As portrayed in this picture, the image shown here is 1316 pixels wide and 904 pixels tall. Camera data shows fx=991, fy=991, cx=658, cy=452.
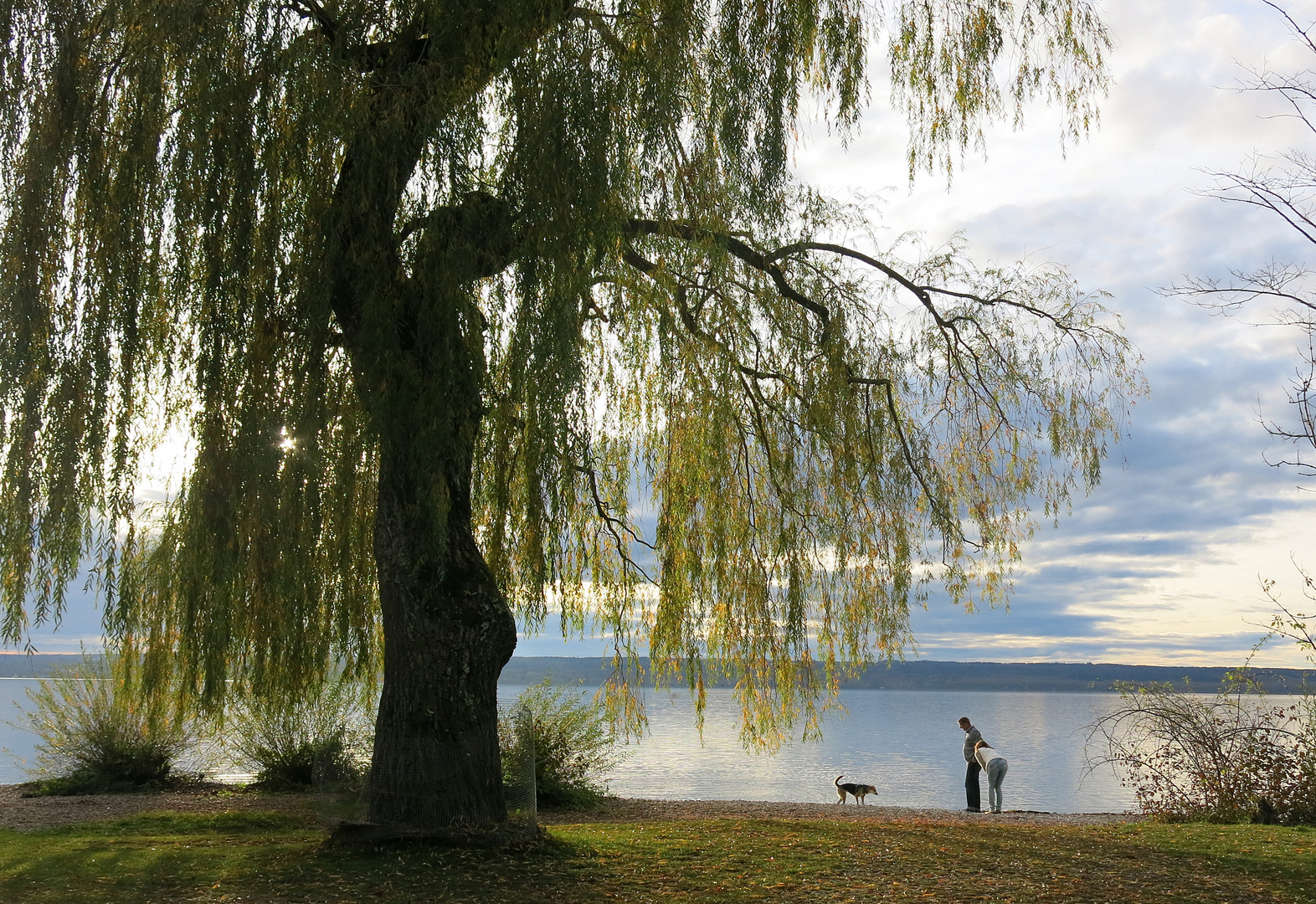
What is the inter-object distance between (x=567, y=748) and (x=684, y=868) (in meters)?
6.67

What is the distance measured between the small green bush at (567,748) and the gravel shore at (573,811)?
0.38m

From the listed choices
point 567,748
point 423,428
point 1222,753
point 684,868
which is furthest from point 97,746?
point 1222,753

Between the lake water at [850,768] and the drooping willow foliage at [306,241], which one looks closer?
the drooping willow foliage at [306,241]

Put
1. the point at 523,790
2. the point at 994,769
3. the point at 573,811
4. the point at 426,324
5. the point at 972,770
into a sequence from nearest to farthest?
the point at 426,324 → the point at 523,790 → the point at 573,811 → the point at 994,769 → the point at 972,770

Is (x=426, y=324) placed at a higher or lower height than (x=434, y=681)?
higher

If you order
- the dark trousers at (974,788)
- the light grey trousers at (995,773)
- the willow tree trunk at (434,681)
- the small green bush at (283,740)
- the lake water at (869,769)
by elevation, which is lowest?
the lake water at (869,769)

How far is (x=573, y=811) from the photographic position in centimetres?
1212

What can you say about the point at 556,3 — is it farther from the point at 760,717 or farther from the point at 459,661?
the point at 760,717

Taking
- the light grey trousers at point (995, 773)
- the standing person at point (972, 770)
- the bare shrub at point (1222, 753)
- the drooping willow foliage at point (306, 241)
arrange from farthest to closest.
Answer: the standing person at point (972, 770)
the light grey trousers at point (995, 773)
the bare shrub at point (1222, 753)
the drooping willow foliage at point (306, 241)

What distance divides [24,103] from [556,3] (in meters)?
3.30

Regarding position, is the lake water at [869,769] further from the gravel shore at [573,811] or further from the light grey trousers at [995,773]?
the light grey trousers at [995,773]

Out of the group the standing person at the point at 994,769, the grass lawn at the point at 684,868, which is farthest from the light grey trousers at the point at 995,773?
the grass lawn at the point at 684,868

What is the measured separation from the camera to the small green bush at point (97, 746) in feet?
43.3

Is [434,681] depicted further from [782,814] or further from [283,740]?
[283,740]
